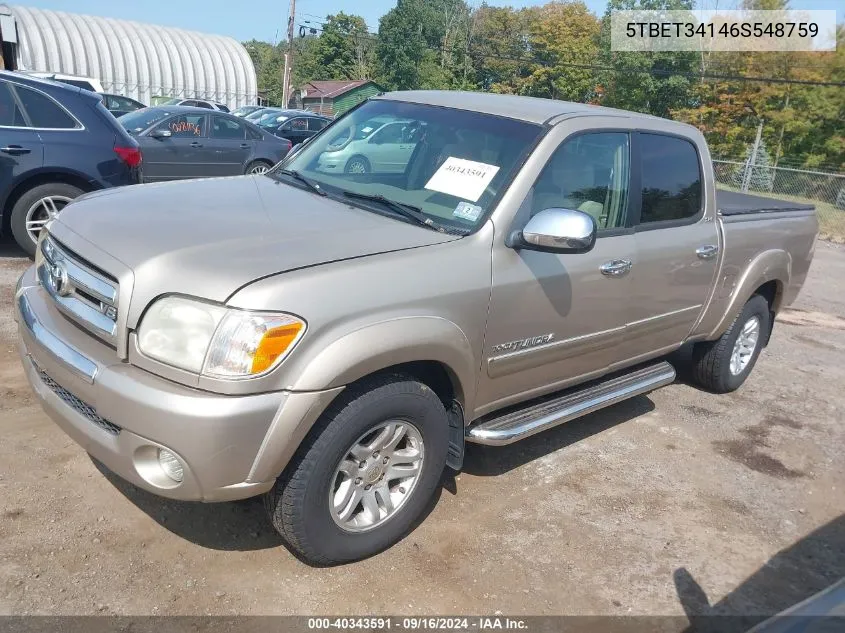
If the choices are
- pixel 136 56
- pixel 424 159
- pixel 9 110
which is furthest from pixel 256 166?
pixel 136 56

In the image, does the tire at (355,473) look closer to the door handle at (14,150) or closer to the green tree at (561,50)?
the door handle at (14,150)

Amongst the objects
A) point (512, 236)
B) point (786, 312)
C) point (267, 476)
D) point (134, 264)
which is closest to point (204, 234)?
point (134, 264)

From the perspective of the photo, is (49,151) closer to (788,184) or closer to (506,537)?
(506,537)

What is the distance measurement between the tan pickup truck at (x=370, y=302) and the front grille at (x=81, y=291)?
0.01 m

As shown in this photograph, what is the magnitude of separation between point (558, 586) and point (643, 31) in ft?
150

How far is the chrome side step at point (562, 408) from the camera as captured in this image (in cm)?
341

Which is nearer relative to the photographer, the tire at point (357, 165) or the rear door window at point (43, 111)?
the tire at point (357, 165)

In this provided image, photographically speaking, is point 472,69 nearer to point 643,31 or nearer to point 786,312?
point 643,31

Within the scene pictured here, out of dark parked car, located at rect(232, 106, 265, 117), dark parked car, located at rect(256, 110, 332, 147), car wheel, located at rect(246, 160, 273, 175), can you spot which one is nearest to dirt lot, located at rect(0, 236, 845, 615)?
car wheel, located at rect(246, 160, 273, 175)

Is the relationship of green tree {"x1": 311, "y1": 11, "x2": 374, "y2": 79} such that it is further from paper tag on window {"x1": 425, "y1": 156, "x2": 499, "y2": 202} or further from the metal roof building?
paper tag on window {"x1": 425, "y1": 156, "x2": 499, "y2": 202}

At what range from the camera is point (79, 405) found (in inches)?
110

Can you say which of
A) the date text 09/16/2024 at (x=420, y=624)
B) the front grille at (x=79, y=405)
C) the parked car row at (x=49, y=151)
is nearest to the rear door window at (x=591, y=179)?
the date text 09/16/2024 at (x=420, y=624)

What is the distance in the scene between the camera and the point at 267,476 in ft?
8.54

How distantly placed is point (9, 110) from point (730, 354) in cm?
648
